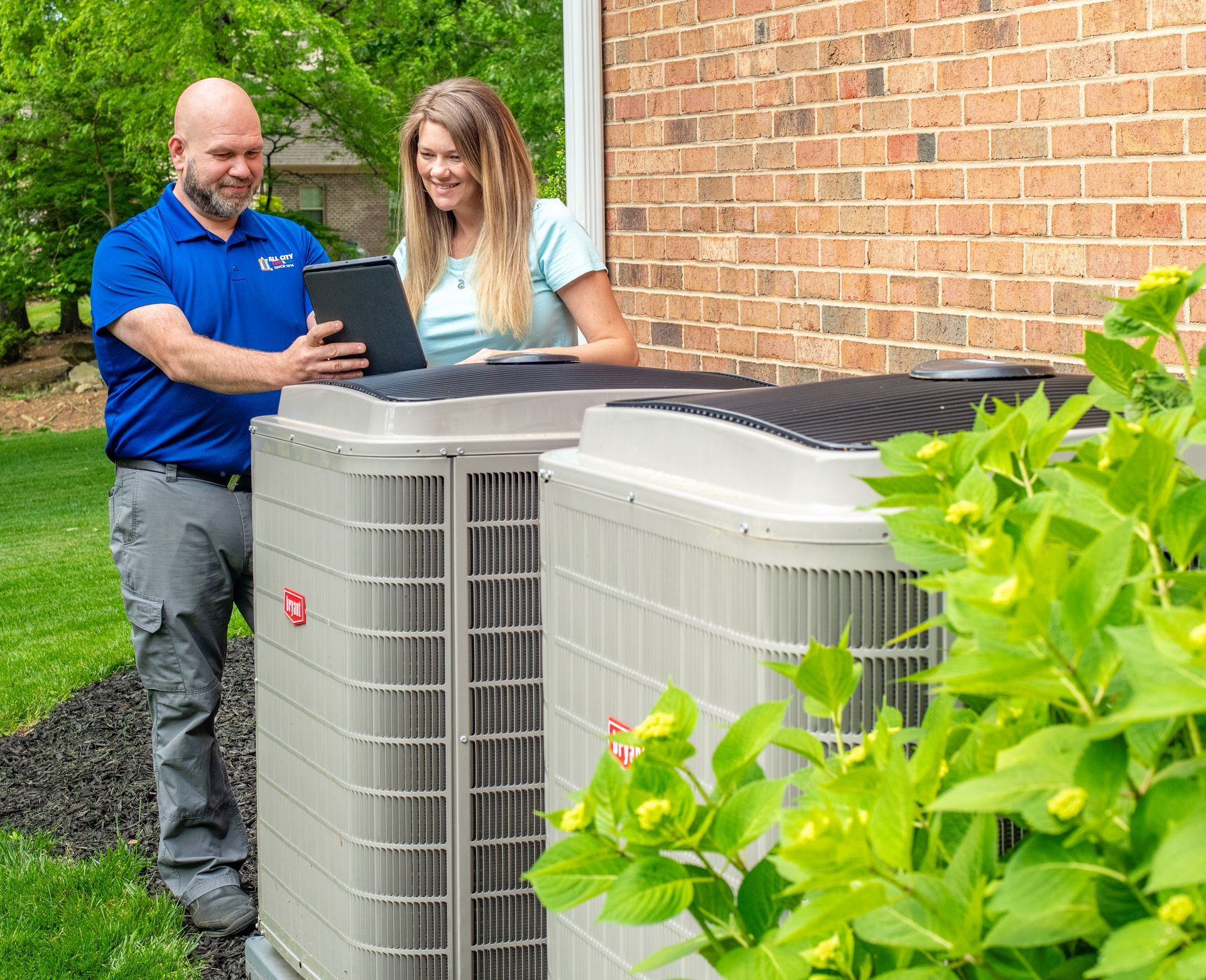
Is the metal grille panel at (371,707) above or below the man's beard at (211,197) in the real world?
below

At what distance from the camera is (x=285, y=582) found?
2852 millimetres

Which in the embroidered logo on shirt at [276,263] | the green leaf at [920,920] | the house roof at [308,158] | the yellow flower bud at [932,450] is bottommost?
the green leaf at [920,920]

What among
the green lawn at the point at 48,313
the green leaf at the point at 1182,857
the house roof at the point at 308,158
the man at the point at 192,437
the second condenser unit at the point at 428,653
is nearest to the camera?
the green leaf at the point at 1182,857

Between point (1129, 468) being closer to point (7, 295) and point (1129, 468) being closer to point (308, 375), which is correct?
point (308, 375)

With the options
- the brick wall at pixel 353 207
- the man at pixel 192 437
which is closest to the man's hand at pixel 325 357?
the man at pixel 192 437

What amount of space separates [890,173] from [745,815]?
3246 mm

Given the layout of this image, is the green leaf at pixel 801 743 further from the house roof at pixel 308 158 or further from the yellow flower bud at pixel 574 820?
the house roof at pixel 308 158

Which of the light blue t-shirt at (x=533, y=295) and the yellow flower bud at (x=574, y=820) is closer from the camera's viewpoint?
the yellow flower bud at (x=574, y=820)

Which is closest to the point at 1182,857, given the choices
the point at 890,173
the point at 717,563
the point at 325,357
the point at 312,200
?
the point at 717,563

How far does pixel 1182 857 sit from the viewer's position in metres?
0.76

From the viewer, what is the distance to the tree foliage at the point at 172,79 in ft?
59.6

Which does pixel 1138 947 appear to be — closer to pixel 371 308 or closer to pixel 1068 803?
pixel 1068 803

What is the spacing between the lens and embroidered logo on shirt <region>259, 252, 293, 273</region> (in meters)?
3.92

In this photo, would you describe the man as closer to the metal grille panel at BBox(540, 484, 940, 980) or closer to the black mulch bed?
the black mulch bed
